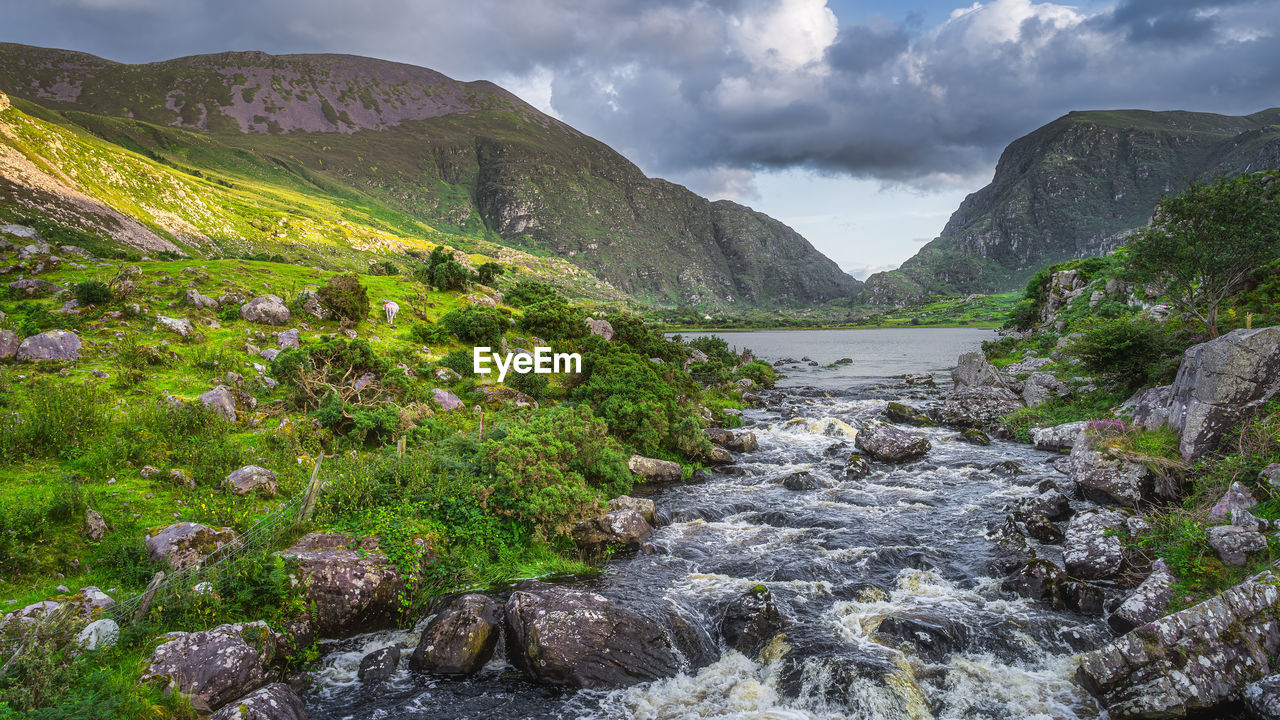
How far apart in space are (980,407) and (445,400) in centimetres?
3638

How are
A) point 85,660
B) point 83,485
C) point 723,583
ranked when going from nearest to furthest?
point 85,660, point 83,485, point 723,583

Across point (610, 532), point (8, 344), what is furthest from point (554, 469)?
point (8, 344)

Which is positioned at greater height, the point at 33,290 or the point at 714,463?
the point at 33,290

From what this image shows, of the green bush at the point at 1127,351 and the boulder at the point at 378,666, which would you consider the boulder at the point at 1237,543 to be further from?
the boulder at the point at 378,666

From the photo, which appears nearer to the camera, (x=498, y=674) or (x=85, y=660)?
(x=85, y=660)

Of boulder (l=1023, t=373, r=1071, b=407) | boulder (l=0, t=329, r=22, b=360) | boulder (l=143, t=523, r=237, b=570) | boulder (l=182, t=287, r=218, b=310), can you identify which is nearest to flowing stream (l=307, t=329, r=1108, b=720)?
boulder (l=143, t=523, r=237, b=570)

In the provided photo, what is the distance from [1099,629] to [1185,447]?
33.0ft

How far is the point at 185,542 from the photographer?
38.4ft

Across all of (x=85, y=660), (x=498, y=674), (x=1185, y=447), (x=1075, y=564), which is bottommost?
(x=498, y=674)

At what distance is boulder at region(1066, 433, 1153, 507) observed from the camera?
18061 mm

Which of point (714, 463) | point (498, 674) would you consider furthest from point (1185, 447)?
point (498, 674)

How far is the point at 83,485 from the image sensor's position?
13328 mm

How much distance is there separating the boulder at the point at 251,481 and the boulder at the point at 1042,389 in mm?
41847

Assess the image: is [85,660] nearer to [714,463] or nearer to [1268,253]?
[714,463]
